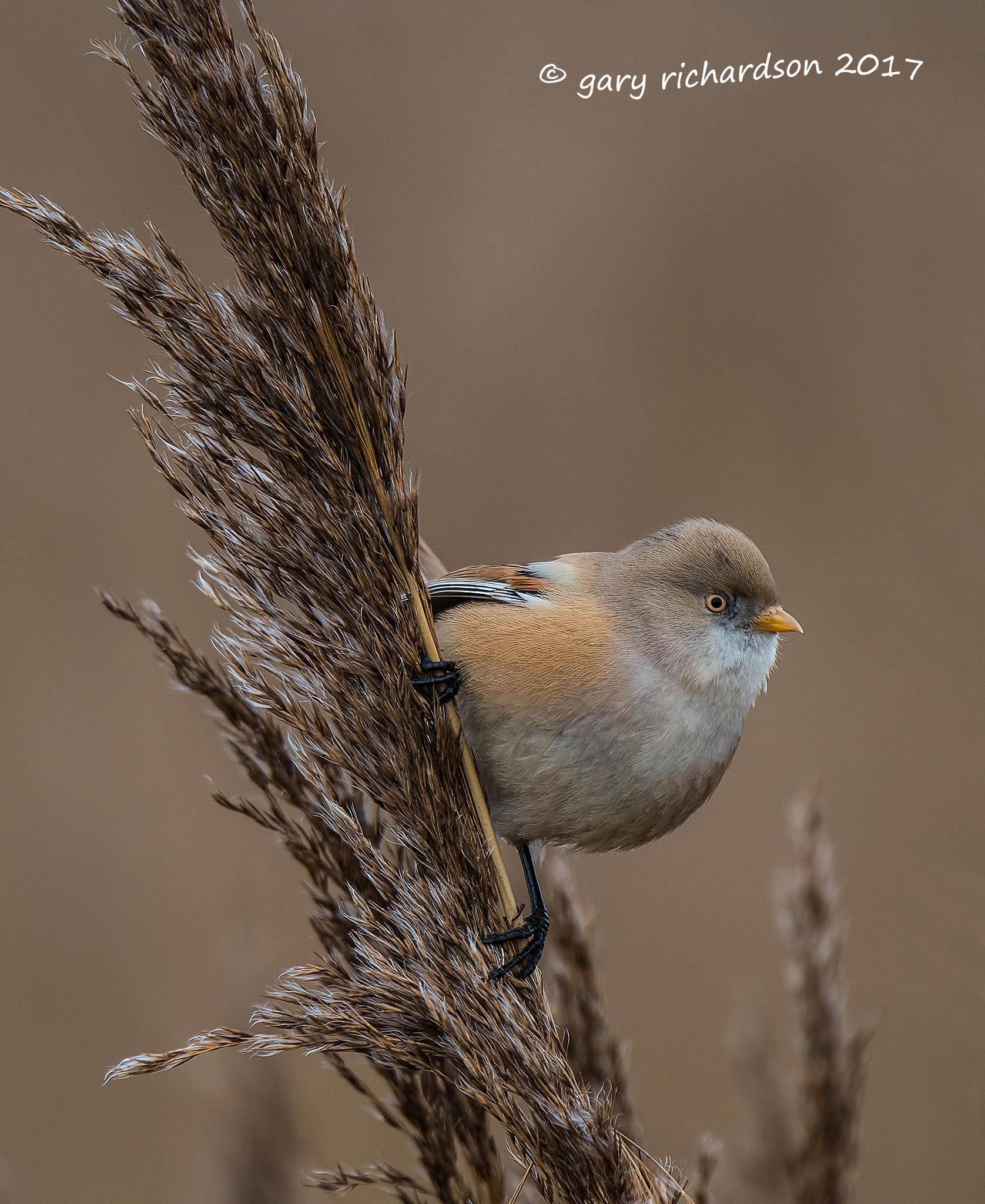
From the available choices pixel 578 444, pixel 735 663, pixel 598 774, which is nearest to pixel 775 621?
pixel 735 663

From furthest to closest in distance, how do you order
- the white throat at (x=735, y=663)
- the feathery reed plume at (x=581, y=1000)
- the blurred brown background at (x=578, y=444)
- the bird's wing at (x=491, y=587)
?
1. the blurred brown background at (x=578, y=444)
2. the bird's wing at (x=491, y=587)
3. the white throat at (x=735, y=663)
4. the feathery reed plume at (x=581, y=1000)

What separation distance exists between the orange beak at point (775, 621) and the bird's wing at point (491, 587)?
402 millimetres

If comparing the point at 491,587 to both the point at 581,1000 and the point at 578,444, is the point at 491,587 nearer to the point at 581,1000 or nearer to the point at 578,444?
the point at 581,1000

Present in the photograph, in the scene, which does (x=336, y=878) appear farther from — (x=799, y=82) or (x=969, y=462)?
(x=799, y=82)

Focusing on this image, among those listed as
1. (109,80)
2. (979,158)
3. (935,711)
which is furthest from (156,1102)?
(979,158)

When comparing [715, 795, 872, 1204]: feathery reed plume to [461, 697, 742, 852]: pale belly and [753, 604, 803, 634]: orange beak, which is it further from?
[753, 604, 803, 634]: orange beak

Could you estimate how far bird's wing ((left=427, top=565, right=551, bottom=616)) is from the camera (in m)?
1.81

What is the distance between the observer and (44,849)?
3.12 meters

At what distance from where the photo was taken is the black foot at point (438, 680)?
1387 millimetres

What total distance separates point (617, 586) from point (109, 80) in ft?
10.3

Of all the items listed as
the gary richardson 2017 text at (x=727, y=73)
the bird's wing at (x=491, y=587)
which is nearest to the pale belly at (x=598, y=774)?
the bird's wing at (x=491, y=587)

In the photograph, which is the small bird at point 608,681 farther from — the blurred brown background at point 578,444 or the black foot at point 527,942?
the blurred brown background at point 578,444

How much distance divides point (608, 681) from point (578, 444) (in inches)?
83.5

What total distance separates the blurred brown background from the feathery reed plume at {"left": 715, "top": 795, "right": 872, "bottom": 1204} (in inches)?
47.0
